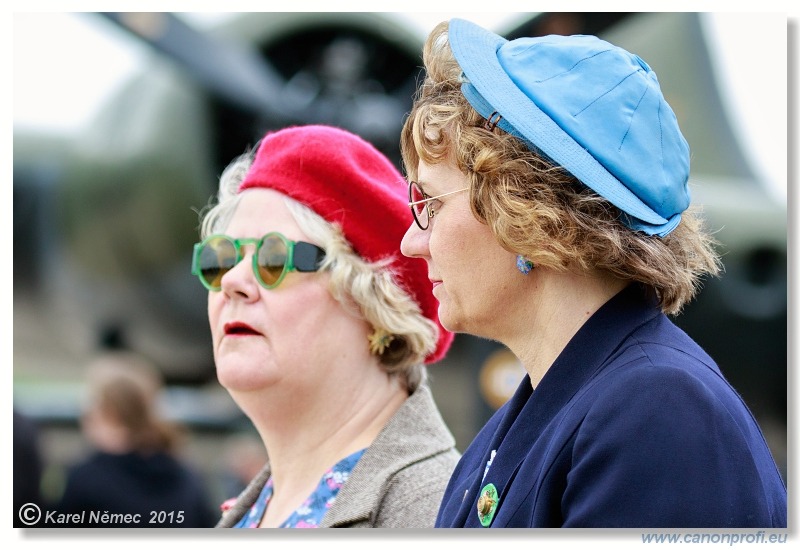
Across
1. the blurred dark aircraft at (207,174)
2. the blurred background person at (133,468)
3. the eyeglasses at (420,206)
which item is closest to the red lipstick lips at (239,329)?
the blurred background person at (133,468)

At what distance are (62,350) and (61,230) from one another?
87.9 inches

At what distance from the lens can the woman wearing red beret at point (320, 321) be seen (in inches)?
79.4

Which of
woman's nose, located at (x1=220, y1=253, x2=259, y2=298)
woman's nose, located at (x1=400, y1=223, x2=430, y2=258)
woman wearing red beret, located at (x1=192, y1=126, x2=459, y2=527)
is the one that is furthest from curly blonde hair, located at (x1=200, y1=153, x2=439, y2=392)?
woman's nose, located at (x1=400, y1=223, x2=430, y2=258)

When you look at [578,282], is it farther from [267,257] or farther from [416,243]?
[267,257]

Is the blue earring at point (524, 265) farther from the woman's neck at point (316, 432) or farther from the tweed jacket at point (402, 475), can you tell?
the woman's neck at point (316, 432)

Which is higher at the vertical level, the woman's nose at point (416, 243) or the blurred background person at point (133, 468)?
the woman's nose at point (416, 243)

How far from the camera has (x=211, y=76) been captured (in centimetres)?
687

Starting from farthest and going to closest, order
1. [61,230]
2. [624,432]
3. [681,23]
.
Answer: [61,230], [681,23], [624,432]

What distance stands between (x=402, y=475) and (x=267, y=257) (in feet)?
1.71

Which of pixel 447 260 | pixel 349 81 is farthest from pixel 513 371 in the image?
pixel 447 260

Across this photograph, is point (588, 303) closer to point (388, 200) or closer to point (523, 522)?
point (523, 522)

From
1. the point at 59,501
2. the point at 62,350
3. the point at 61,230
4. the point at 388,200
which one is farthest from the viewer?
the point at 62,350

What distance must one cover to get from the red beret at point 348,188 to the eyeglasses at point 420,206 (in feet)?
1.58

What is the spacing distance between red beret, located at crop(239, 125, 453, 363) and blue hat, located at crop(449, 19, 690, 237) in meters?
0.65
